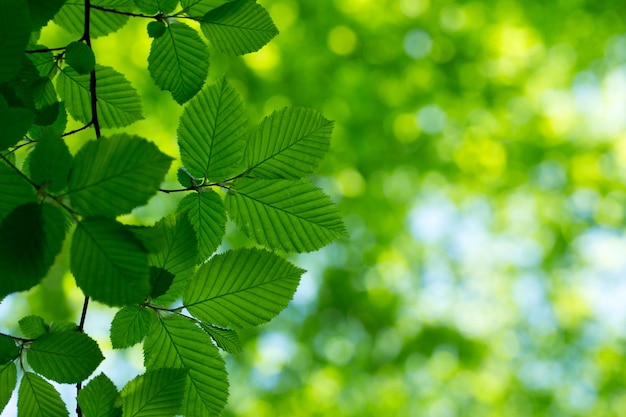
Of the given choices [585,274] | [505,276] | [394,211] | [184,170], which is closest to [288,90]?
[394,211]

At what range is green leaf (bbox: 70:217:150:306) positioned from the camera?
408 mm

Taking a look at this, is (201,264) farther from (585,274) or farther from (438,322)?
(585,274)

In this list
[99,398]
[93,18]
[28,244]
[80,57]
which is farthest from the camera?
[93,18]

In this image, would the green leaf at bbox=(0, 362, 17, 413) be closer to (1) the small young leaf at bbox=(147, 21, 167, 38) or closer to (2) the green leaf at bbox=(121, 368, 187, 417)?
(2) the green leaf at bbox=(121, 368, 187, 417)

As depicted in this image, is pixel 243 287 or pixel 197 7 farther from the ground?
pixel 197 7

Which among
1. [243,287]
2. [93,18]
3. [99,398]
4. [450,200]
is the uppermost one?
[450,200]

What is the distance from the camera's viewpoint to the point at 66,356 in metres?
0.55

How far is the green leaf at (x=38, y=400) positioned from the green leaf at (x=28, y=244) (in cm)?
20

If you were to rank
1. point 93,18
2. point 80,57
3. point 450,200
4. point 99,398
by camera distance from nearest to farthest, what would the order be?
point 99,398
point 80,57
point 93,18
point 450,200

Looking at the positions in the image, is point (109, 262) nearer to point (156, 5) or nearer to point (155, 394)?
point (155, 394)

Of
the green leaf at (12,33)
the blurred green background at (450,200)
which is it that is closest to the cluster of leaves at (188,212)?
the green leaf at (12,33)

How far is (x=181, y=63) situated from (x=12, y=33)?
238 millimetres

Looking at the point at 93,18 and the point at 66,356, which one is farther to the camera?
the point at 93,18

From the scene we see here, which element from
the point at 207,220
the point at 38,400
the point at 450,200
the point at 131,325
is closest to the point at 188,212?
the point at 207,220
